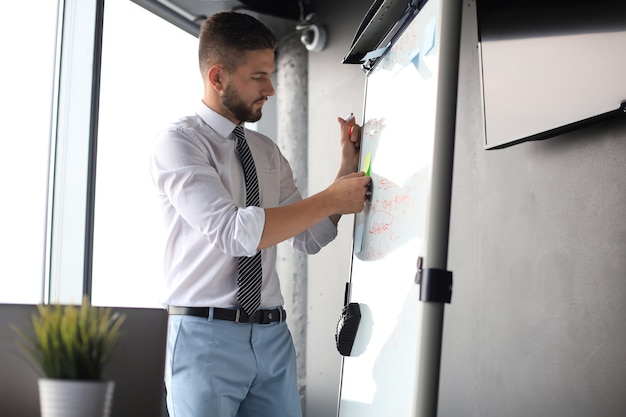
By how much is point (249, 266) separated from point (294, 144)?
221cm

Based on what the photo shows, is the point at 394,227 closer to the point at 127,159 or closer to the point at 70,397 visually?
the point at 70,397

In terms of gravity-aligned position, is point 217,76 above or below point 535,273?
above

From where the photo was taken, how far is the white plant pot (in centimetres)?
86

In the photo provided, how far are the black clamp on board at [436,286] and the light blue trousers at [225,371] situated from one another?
68 centimetres

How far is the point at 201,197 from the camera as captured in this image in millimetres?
1781

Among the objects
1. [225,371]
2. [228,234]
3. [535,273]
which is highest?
[228,234]

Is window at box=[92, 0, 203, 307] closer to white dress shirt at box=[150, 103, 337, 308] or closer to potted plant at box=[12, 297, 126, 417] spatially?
white dress shirt at box=[150, 103, 337, 308]

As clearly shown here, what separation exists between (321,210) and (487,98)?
715 mm

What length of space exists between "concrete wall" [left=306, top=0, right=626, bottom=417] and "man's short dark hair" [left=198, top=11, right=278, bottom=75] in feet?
3.23

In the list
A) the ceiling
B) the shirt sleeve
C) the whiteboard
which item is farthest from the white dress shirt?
the ceiling

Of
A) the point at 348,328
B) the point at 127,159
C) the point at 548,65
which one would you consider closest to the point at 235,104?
the point at 348,328

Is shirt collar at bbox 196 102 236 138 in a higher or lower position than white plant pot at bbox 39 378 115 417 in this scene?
higher

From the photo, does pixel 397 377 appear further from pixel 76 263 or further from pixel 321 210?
pixel 76 263

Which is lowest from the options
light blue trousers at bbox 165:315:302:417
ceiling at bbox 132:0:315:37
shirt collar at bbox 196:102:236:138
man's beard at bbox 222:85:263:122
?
light blue trousers at bbox 165:315:302:417
